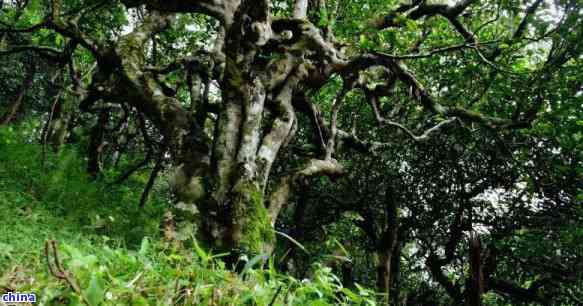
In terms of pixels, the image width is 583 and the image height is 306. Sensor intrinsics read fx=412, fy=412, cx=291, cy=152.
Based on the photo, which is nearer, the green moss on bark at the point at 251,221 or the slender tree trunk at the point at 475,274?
the slender tree trunk at the point at 475,274

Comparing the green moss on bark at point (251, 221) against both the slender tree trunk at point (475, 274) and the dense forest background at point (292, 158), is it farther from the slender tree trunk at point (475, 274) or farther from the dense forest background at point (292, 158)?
the slender tree trunk at point (475, 274)

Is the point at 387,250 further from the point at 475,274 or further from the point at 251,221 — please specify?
the point at 251,221

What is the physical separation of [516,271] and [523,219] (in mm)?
2013

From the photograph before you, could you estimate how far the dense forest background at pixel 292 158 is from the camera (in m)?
2.71

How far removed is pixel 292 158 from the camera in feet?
36.3

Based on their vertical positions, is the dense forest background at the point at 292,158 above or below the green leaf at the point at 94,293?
above

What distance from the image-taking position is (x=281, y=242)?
1253 cm

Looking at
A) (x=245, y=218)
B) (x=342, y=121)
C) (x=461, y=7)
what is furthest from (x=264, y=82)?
(x=342, y=121)

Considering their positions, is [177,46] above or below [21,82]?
below

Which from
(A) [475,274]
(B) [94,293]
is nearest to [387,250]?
(A) [475,274]

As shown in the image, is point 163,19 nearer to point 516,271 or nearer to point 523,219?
point 523,219

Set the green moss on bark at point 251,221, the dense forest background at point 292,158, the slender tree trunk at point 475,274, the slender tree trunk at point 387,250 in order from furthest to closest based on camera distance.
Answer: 1. the slender tree trunk at point 387,250
2. the green moss on bark at point 251,221
3. the slender tree trunk at point 475,274
4. the dense forest background at point 292,158

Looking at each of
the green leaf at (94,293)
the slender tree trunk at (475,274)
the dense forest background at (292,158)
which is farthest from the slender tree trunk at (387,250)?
the green leaf at (94,293)

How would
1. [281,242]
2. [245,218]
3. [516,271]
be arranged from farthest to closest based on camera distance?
[281,242] < [516,271] < [245,218]
